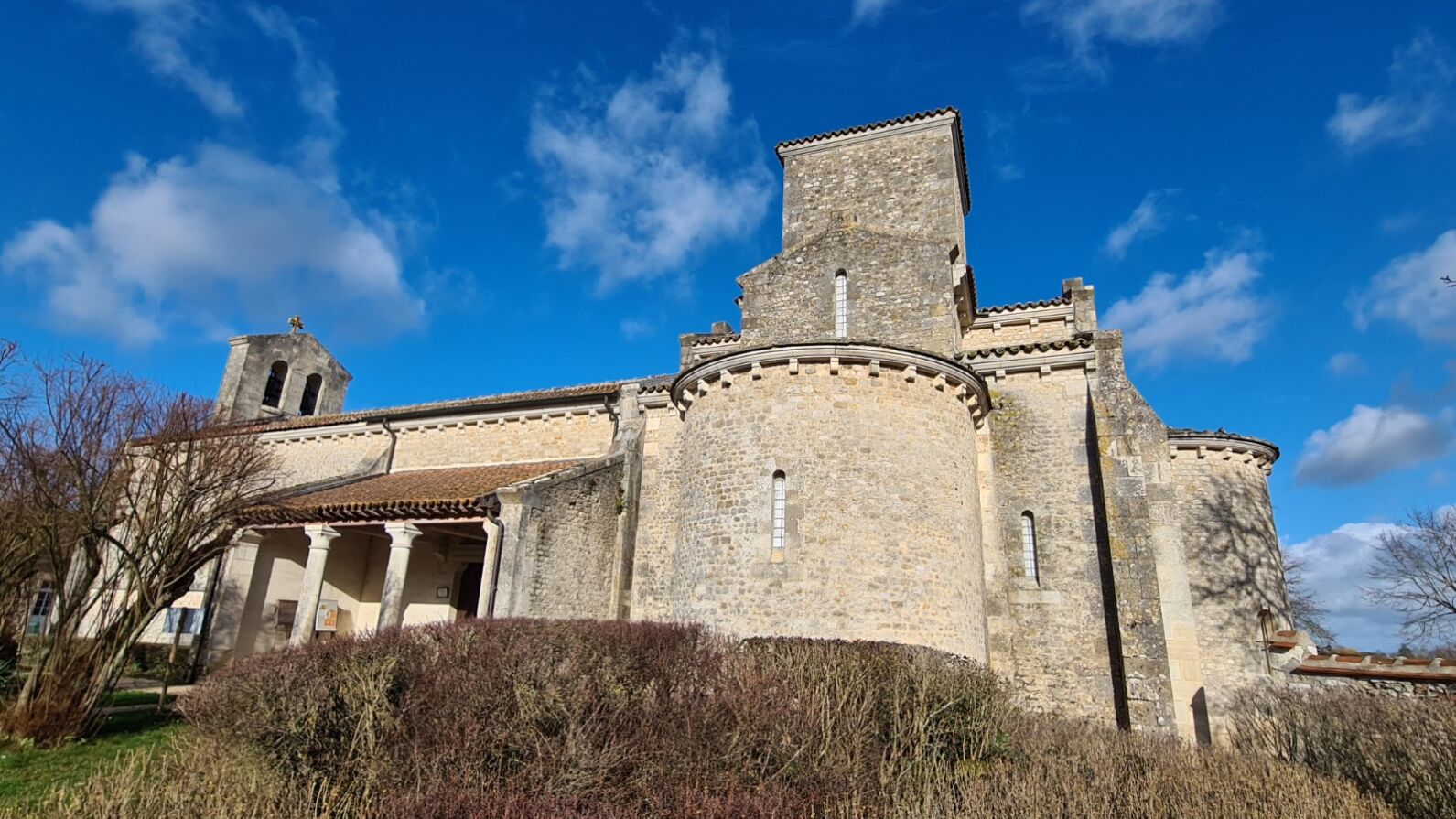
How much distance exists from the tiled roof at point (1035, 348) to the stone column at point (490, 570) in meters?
9.02

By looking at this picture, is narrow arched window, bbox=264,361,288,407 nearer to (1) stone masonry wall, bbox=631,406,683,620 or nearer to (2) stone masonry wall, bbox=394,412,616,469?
(2) stone masonry wall, bbox=394,412,616,469

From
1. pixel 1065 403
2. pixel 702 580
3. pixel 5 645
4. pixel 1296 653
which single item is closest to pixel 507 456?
pixel 702 580

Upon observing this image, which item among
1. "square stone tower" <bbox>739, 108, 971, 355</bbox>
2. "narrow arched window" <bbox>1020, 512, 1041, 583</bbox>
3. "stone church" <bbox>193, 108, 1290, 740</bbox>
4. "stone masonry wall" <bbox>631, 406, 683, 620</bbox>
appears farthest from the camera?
"square stone tower" <bbox>739, 108, 971, 355</bbox>

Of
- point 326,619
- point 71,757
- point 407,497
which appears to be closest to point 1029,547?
point 407,497

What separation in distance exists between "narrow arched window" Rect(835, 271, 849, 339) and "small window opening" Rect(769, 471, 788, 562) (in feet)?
15.0

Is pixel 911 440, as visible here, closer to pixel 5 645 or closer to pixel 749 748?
pixel 749 748

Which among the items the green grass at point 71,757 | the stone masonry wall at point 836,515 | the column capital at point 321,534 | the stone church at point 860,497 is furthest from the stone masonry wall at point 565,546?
the column capital at point 321,534

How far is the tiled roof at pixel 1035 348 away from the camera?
13.0 meters

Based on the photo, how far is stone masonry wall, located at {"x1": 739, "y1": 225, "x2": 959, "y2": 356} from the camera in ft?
46.3

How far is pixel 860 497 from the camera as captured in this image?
35.4 ft

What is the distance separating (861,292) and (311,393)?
2109cm

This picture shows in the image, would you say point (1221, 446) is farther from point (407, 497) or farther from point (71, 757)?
point (71, 757)

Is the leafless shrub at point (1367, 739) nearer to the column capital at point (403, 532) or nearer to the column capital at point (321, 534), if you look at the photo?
the column capital at point (403, 532)

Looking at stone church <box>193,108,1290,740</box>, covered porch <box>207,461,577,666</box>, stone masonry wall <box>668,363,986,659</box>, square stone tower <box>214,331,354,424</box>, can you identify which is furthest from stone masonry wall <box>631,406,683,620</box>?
square stone tower <box>214,331,354,424</box>
